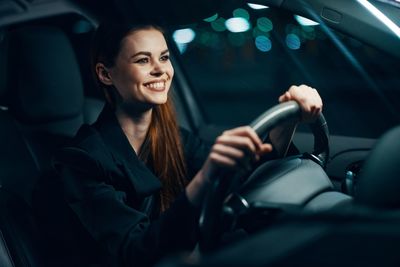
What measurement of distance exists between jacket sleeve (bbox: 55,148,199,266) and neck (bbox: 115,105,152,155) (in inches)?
9.8

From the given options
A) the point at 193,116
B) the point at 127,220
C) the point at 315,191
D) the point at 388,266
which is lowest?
the point at 193,116

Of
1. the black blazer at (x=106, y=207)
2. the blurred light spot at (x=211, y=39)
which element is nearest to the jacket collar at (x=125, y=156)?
the black blazer at (x=106, y=207)

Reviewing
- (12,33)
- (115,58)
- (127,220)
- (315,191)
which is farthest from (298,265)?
(12,33)

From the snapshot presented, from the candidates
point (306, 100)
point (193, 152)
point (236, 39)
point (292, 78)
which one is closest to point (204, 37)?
point (236, 39)

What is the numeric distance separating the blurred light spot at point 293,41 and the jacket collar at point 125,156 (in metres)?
18.6

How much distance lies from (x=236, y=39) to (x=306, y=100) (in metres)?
27.0

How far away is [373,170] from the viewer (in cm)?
110

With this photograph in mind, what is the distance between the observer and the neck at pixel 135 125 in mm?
2167

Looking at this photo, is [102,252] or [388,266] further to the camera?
[102,252]

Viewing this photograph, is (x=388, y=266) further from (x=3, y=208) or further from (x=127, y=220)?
(x=3, y=208)

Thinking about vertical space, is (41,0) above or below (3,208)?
Result: above

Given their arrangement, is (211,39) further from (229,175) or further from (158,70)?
(229,175)

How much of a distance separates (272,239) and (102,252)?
3.81 feet

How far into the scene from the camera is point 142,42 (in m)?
2.09
